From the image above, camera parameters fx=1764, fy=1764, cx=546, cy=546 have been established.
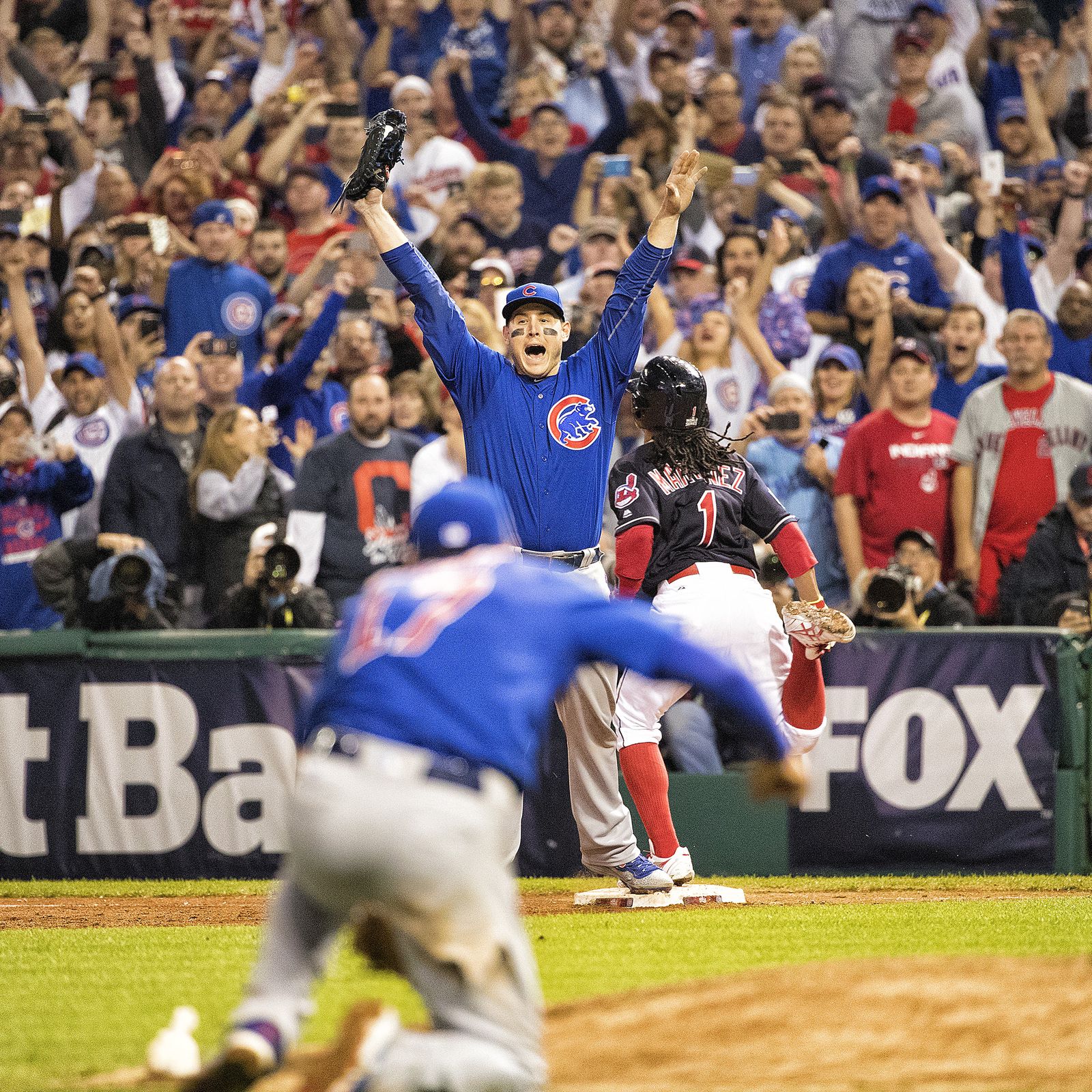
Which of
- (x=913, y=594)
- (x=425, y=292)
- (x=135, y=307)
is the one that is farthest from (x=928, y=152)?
(x=425, y=292)

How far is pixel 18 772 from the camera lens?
31.8 feet

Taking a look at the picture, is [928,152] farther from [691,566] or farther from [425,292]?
[425,292]

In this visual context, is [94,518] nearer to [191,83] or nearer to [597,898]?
[597,898]

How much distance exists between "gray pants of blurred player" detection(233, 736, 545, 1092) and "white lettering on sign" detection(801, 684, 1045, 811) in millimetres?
5750

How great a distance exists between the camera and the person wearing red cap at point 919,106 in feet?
47.9

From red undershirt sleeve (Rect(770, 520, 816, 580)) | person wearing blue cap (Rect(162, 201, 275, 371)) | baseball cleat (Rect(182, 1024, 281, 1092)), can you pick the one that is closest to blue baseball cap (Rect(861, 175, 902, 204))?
person wearing blue cap (Rect(162, 201, 275, 371))

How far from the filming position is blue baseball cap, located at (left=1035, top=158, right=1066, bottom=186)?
535 inches

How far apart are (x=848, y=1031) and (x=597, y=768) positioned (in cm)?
263

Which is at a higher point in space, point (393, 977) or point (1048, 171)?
point (1048, 171)

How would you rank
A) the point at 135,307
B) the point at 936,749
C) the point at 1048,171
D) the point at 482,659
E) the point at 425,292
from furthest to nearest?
the point at 1048,171
the point at 135,307
the point at 936,749
the point at 425,292
the point at 482,659

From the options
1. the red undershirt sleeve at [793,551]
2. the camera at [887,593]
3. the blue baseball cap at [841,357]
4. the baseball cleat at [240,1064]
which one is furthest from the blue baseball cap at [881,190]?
the baseball cleat at [240,1064]

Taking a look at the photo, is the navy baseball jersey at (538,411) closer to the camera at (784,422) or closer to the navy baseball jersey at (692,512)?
the navy baseball jersey at (692,512)

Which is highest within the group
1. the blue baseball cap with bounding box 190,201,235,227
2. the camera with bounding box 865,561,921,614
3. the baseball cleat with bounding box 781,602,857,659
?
the blue baseball cap with bounding box 190,201,235,227

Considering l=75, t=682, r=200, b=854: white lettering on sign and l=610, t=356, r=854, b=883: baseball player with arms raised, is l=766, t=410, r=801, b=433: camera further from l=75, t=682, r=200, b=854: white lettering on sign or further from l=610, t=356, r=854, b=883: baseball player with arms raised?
l=75, t=682, r=200, b=854: white lettering on sign
